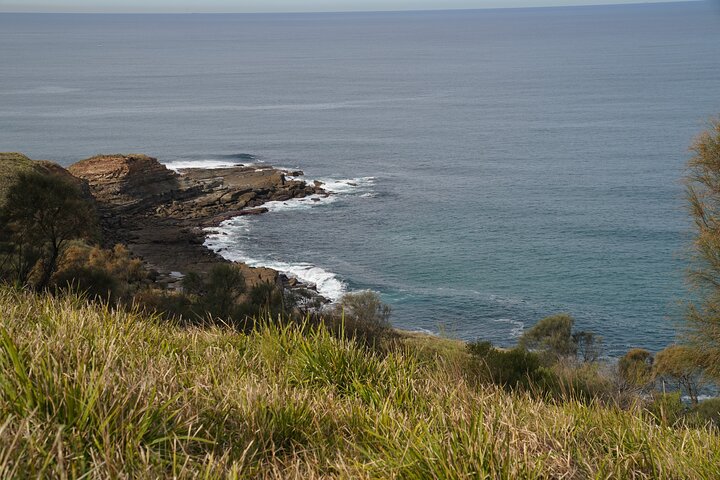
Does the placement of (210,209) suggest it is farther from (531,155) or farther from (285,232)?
(531,155)

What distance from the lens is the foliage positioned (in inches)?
1122

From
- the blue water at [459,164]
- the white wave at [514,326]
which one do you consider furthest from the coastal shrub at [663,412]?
the white wave at [514,326]

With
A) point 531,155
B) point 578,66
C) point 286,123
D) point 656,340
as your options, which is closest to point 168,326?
point 656,340

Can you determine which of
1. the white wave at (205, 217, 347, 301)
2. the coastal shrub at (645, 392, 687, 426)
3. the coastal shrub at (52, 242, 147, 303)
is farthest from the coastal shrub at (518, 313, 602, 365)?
the coastal shrub at (52, 242, 147, 303)

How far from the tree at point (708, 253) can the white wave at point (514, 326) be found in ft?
56.1

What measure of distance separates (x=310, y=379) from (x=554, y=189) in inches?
2467

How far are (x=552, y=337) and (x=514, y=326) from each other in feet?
16.0

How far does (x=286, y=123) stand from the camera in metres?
104

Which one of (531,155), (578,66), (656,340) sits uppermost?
(578,66)

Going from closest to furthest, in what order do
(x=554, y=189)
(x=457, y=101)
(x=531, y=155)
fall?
(x=554, y=189) → (x=531, y=155) → (x=457, y=101)

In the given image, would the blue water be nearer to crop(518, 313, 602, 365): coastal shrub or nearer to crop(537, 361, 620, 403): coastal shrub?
crop(518, 313, 602, 365): coastal shrub

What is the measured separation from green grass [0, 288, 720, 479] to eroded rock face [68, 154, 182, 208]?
5582cm

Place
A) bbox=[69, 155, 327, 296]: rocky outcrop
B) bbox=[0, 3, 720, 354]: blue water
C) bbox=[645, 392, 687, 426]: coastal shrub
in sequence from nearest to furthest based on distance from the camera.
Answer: bbox=[645, 392, 687, 426]: coastal shrub → bbox=[0, 3, 720, 354]: blue water → bbox=[69, 155, 327, 296]: rocky outcrop

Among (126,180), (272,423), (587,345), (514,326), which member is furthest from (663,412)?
(126,180)
